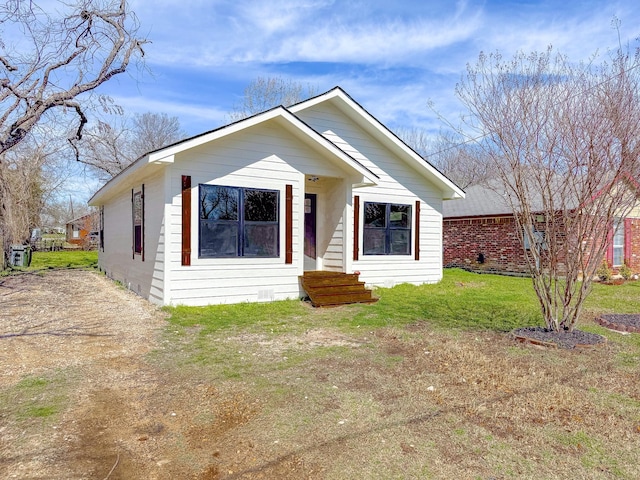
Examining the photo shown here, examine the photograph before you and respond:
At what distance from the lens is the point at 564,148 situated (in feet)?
18.6

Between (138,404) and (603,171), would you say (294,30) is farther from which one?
(138,404)

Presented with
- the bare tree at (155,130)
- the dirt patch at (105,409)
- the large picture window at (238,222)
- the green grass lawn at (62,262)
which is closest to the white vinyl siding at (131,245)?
the large picture window at (238,222)

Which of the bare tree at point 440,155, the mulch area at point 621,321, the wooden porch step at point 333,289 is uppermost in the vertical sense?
the bare tree at point 440,155

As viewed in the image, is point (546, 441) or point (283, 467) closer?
point (283, 467)

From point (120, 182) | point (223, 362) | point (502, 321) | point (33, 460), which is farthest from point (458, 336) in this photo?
point (120, 182)

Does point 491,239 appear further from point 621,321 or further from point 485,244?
point 621,321

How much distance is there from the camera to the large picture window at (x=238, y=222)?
8766mm

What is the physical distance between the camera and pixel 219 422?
11.4ft

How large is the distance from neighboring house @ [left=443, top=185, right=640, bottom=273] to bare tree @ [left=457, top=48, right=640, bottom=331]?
8.66m

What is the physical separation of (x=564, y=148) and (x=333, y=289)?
5.25 metres

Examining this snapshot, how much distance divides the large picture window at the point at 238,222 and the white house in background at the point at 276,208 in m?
0.02

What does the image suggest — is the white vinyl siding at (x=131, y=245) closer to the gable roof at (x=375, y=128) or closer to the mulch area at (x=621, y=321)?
the gable roof at (x=375, y=128)

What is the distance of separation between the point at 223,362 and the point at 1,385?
2.15m

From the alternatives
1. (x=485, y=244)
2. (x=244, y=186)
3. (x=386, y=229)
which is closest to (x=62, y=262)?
(x=244, y=186)
